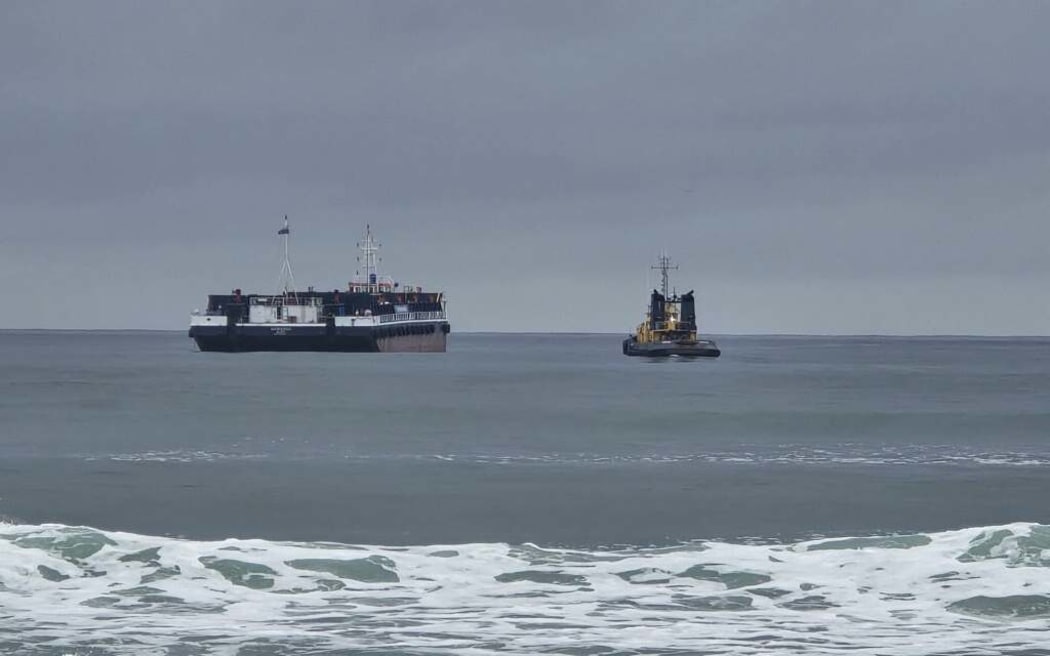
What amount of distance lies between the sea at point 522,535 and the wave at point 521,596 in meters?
0.06

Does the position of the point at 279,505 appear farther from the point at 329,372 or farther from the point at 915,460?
the point at 329,372

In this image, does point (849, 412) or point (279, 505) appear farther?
point (849, 412)

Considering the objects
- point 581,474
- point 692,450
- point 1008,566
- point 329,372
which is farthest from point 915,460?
point 329,372

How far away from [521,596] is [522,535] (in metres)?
7.99

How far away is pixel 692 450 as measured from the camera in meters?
49.9

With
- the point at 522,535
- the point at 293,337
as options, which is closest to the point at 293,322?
the point at 293,337

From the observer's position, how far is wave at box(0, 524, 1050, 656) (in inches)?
627

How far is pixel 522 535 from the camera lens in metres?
26.8

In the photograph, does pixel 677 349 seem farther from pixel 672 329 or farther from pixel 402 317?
pixel 402 317

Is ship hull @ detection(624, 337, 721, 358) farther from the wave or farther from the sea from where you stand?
the wave

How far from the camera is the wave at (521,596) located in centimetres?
1594

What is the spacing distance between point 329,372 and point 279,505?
3953 inches

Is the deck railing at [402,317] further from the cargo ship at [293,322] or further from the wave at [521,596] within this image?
the wave at [521,596]

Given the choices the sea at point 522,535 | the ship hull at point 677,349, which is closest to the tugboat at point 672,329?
A: the ship hull at point 677,349
